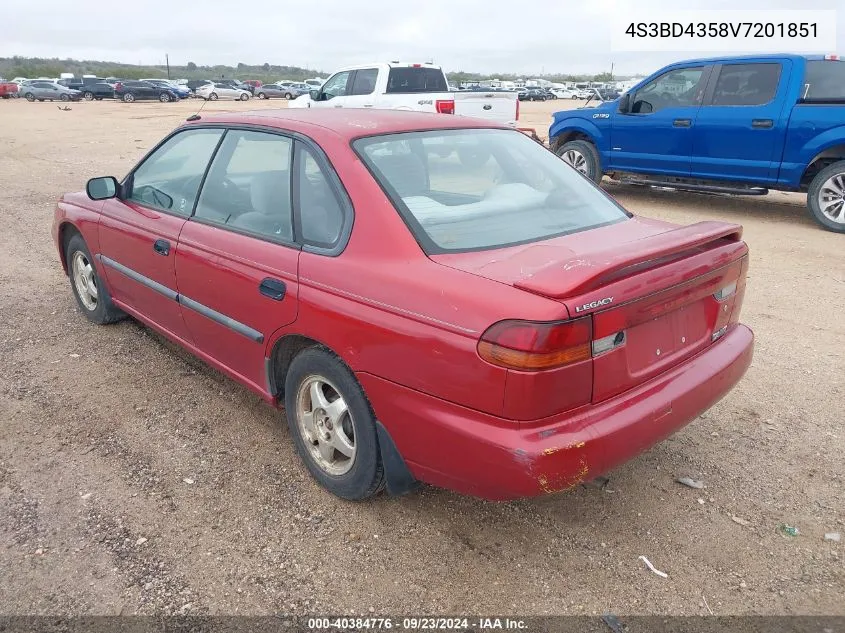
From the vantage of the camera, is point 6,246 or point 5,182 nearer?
point 6,246

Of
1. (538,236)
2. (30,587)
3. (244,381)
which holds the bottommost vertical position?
(30,587)

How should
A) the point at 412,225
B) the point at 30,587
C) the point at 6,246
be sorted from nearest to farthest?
the point at 30,587
the point at 412,225
the point at 6,246

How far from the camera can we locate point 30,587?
2492mm

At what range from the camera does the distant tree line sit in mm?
83700

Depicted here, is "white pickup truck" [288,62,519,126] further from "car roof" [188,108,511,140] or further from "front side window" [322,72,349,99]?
"car roof" [188,108,511,140]

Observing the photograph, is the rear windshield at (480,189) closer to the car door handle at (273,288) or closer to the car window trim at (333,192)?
the car window trim at (333,192)

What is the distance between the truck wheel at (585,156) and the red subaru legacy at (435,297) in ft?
22.2

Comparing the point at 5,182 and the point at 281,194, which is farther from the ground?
the point at 281,194

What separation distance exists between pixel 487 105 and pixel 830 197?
18.6 ft

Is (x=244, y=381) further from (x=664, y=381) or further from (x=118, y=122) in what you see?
(x=118, y=122)

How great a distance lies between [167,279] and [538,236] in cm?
212

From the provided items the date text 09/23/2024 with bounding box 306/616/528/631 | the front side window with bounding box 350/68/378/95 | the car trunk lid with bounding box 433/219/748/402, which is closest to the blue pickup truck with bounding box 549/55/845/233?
the car trunk lid with bounding box 433/219/748/402

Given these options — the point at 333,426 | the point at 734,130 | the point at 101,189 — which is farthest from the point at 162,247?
the point at 734,130

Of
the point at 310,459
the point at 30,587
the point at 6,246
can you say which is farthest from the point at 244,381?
the point at 6,246
